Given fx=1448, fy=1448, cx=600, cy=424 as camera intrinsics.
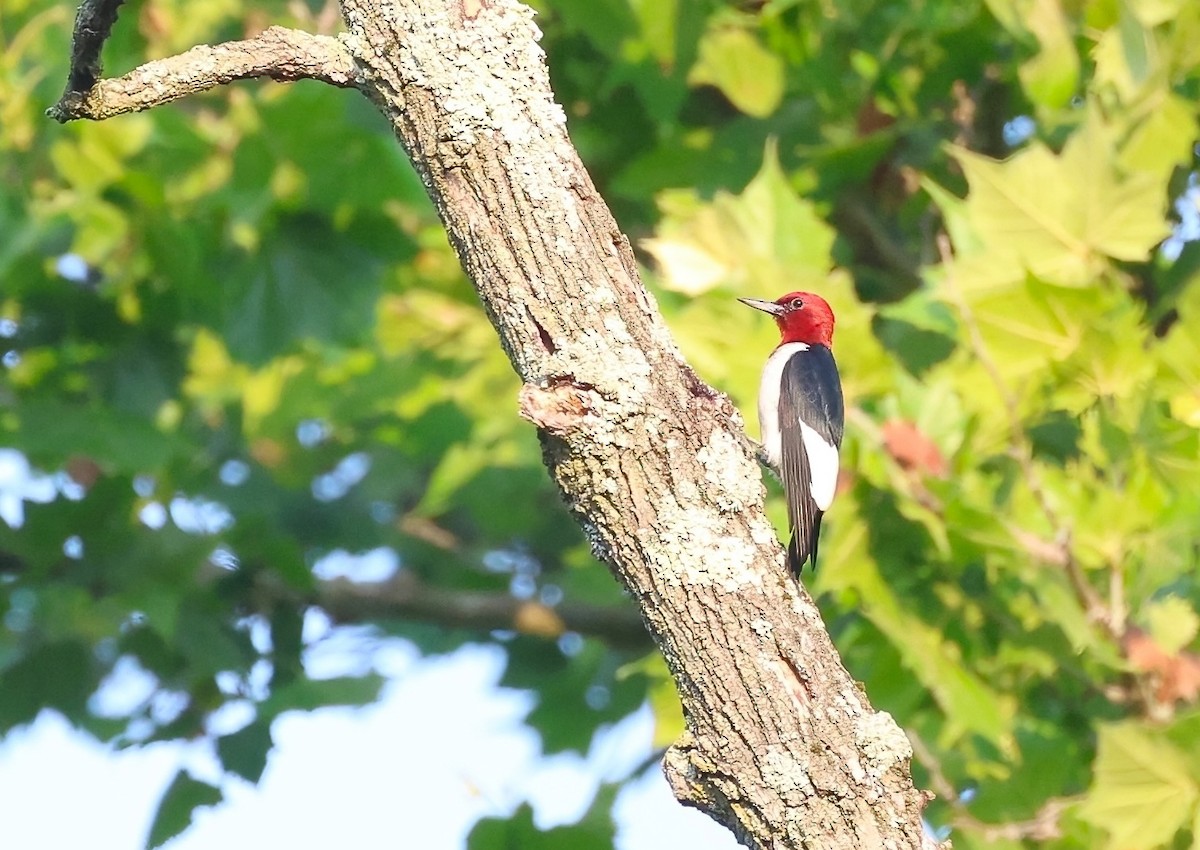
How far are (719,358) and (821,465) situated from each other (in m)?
0.56

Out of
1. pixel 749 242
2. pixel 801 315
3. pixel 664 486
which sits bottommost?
pixel 664 486

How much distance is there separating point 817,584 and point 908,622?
28 cm

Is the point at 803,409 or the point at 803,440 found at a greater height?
the point at 803,409

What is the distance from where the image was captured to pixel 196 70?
2.23 metres

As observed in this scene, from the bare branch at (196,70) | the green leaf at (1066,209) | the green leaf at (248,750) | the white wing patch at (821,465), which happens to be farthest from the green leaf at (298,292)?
the bare branch at (196,70)

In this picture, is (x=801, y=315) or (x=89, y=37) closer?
(x=89, y=37)

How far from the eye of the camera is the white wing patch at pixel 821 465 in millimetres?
3785

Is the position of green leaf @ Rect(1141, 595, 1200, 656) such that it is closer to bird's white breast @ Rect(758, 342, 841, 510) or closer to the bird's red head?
bird's white breast @ Rect(758, 342, 841, 510)

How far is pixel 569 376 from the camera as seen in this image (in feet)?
7.11

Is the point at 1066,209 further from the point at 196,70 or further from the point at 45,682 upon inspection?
the point at 45,682

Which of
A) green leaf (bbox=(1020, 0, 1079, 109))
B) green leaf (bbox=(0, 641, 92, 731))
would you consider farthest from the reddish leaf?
green leaf (bbox=(0, 641, 92, 731))

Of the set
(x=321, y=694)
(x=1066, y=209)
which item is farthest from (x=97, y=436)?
(x=1066, y=209)

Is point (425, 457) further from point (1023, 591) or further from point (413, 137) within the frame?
point (413, 137)

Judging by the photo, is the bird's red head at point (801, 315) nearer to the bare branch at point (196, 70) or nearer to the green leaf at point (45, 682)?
the bare branch at point (196, 70)
